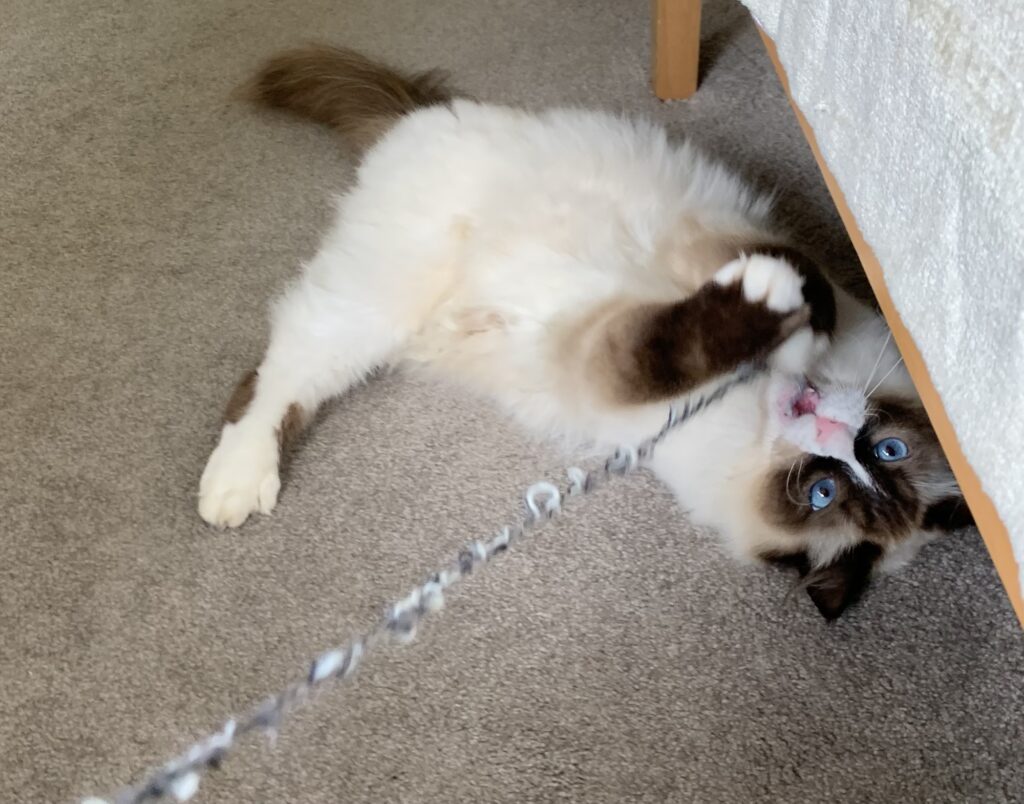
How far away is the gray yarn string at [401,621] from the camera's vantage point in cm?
119

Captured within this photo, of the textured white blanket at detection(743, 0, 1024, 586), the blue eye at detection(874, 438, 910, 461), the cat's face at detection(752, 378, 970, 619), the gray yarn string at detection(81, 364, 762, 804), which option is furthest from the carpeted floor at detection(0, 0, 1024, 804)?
the textured white blanket at detection(743, 0, 1024, 586)

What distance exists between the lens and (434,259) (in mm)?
1458

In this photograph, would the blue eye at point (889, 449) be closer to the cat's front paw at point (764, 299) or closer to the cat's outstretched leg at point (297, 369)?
the cat's front paw at point (764, 299)

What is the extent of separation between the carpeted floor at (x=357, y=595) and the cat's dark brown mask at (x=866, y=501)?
0.40 feet

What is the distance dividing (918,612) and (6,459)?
1464 millimetres

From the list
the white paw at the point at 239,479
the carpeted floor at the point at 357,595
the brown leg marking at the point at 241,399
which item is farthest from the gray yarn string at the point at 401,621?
the brown leg marking at the point at 241,399

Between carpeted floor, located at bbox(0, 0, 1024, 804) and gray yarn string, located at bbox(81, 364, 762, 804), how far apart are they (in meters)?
0.02

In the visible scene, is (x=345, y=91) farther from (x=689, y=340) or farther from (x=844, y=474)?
(x=844, y=474)

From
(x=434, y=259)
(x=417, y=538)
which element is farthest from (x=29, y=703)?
(x=434, y=259)

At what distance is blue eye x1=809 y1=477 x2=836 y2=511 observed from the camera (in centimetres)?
119

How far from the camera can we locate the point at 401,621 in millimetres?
1348

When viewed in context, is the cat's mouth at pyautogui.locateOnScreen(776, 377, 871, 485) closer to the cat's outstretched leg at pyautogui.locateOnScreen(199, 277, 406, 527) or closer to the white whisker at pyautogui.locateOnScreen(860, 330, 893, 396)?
the white whisker at pyautogui.locateOnScreen(860, 330, 893, 396)

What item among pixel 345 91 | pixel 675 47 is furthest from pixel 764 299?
pixel 345 91

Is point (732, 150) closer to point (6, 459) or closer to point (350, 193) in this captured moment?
point (350, 193)
